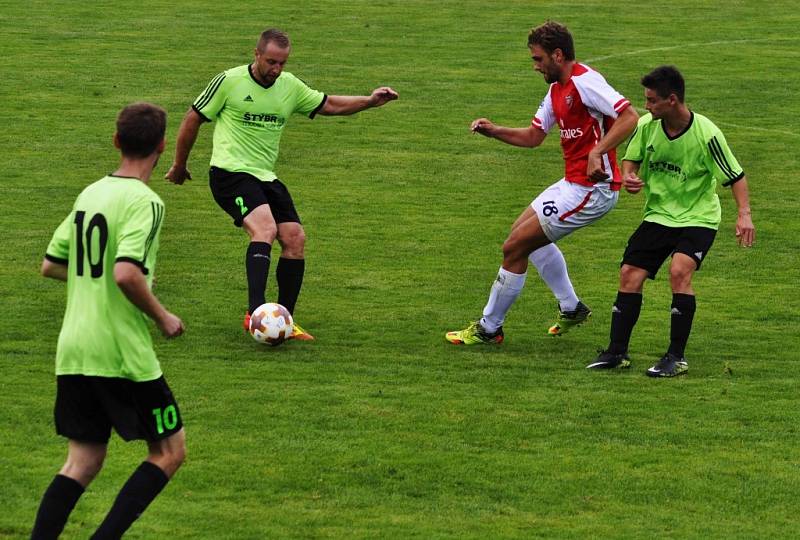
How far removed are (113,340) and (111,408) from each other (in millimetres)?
313

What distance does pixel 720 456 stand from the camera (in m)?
8.24

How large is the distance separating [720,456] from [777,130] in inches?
501

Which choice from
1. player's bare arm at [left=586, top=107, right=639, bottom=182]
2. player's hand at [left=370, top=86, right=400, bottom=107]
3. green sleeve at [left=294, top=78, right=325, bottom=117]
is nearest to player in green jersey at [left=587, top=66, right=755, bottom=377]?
player's bare arm at [left=586, top=107, right=639, bottom=182]

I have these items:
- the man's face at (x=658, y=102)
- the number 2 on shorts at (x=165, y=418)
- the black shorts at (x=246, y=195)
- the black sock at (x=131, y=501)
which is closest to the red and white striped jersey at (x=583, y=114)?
the man's face at (x=658, y=102)

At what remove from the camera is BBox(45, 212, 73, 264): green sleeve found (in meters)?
6.32

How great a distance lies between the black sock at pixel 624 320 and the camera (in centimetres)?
1009

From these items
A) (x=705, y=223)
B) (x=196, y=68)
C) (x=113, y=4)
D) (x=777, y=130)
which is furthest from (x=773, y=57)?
(x=705, y=223)

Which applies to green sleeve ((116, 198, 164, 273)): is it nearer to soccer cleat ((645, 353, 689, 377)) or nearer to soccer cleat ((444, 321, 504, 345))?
soccer cleat ((645, 353, 689, 377))

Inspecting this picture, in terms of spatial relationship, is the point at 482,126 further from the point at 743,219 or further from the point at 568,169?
the point at 743,219

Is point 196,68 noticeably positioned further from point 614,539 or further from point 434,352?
point 614,539

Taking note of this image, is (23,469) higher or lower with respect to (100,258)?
lower

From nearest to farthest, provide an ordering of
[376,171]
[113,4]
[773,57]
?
[376,171] → [773,57] → [113,4]

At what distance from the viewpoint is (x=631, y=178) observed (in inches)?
383

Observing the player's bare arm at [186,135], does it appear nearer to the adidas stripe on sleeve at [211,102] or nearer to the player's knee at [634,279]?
the adidas stripe on sleeve at [211,102]
